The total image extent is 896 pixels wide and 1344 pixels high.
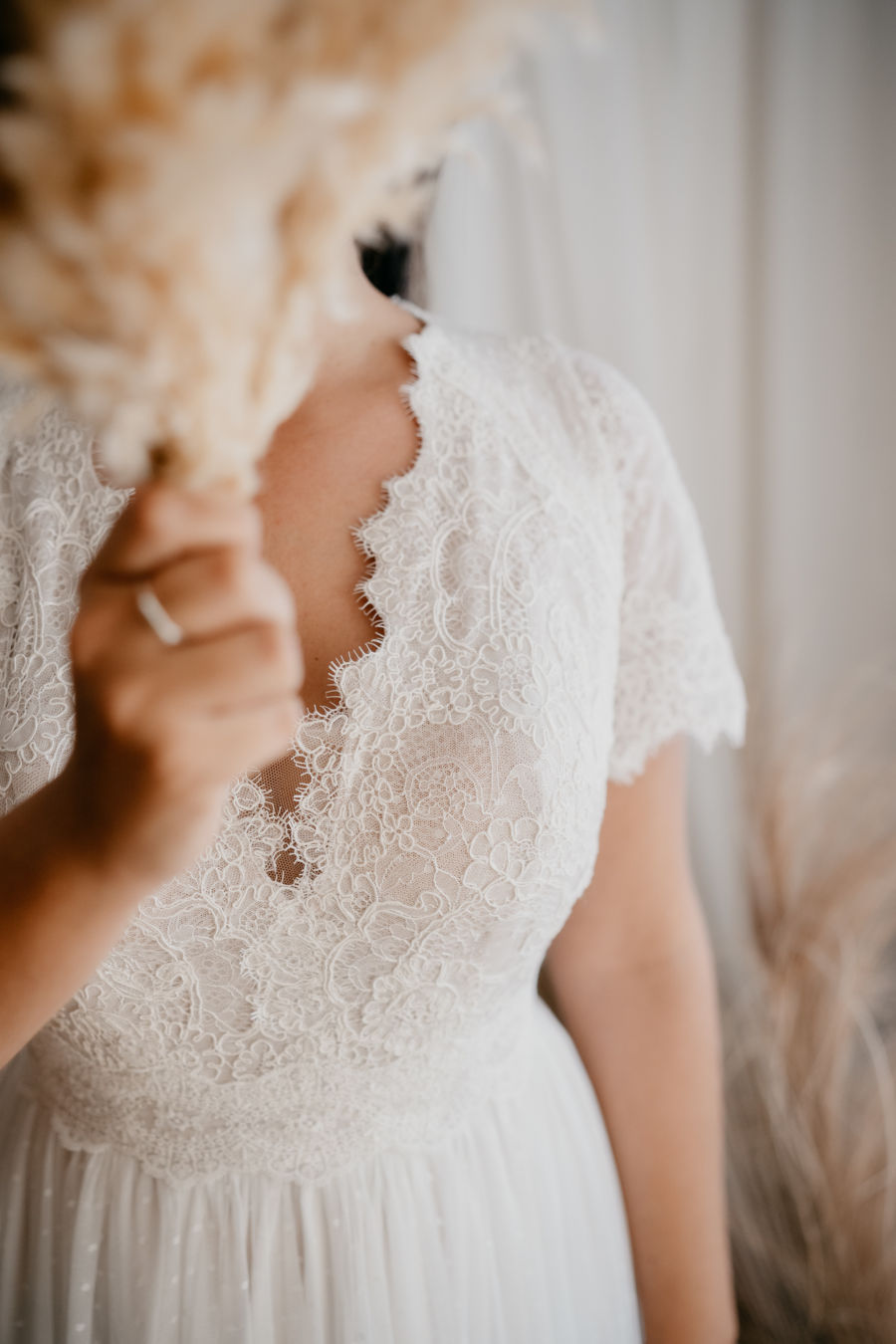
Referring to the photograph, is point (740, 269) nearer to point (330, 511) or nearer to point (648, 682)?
point (648, 682)

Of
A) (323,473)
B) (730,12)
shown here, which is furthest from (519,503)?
(730,12)

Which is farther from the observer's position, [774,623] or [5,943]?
[774,623]

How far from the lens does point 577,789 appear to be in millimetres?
675

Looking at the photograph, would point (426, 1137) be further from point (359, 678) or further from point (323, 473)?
point (323, 473)

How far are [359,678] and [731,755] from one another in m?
1.04

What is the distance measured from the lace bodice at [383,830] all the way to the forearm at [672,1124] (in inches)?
6.4

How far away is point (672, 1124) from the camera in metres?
0.88

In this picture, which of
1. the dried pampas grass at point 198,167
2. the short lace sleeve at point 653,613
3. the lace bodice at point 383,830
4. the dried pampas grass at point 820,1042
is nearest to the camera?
the dried pampas grass at point 198,167

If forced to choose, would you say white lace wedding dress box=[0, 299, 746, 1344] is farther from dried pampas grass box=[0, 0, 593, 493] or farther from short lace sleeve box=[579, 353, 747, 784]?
dried pampas grass box=[0, 0, 593, 493]

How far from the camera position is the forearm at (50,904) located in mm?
417

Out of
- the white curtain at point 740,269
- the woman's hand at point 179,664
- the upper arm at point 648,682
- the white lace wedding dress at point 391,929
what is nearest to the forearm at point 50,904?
the woman's hand at point 179,664

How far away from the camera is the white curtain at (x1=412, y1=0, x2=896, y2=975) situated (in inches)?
49.3

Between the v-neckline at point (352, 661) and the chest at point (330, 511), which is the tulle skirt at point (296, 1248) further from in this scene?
the chest at point (330, 511)

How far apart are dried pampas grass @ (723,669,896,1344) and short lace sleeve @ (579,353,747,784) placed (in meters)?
0.58
